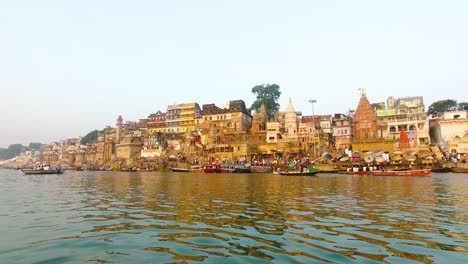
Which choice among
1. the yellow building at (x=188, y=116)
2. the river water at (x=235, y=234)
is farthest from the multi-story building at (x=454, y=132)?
the yellow building at (x=188, y=116)

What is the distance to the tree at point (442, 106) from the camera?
75938 mm

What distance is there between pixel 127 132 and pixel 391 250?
345 ft

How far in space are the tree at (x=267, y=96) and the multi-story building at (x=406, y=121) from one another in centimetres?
3113

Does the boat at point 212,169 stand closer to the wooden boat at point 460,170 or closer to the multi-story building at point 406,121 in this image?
the multi-story building at point 406,121

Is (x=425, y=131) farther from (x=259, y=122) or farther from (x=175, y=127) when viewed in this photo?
(x=175, y=127)

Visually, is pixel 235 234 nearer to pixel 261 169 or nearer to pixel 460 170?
pixel 261 169

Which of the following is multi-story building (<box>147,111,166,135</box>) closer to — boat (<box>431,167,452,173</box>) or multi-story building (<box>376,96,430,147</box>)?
multi-story building (<box>376,96,430,147</box>)

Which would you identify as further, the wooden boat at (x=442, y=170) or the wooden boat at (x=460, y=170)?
the wooden boat at (x=442, y=170)

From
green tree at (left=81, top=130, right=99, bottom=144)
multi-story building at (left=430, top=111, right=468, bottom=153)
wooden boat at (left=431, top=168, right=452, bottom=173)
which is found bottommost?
wooden boat at (left=431, top=168, right=452, bottom=173)

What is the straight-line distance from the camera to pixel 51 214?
39.1ft

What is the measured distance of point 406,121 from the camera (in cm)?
6612

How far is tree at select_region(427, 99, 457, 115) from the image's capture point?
249ft

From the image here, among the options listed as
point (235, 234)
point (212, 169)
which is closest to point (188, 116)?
point (212, 169)

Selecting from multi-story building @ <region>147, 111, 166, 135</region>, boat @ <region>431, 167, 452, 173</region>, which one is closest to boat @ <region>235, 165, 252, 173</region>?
boat @ <region>431, 167, 452, 173</region>
